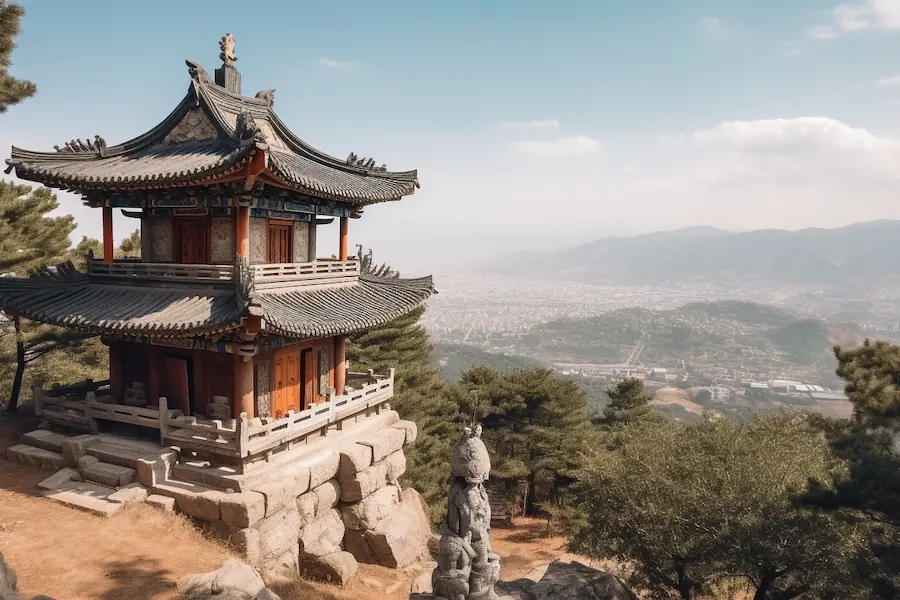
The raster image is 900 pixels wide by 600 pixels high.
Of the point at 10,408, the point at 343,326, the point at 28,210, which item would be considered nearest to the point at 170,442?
the point at 343,326

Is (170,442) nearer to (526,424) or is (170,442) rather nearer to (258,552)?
(258,552)

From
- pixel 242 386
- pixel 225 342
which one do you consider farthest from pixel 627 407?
pixel 225 342

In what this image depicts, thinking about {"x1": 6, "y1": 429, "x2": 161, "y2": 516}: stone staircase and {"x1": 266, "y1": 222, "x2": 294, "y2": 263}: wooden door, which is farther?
{"x1": 266, "y1": 222, "x2": 294, "y2": 263}: wooden door

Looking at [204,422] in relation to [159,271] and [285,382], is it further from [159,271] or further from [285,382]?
[159,271]

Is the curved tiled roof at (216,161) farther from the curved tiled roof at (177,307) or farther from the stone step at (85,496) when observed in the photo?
the stone step at (85,496)

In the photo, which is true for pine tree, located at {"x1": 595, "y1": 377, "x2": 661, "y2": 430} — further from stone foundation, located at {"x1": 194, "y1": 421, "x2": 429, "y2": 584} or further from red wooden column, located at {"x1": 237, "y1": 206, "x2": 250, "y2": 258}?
red wooden column, located at {"x1": 237, "y1": 206, "x2": 250, "y2": 258}

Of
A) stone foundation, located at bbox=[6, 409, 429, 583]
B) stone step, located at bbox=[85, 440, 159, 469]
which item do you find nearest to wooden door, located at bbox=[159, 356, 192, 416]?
stone foundation, located at bbox=[6, 409, 429, 583]
